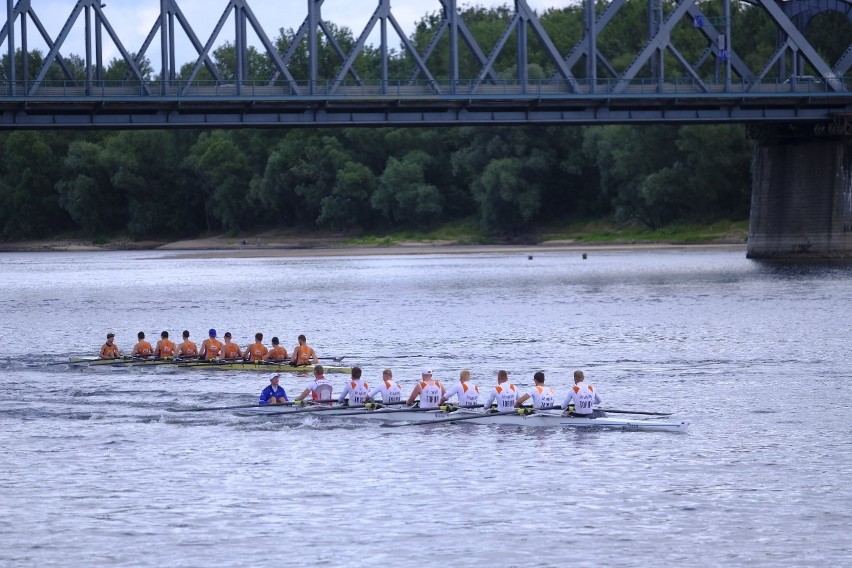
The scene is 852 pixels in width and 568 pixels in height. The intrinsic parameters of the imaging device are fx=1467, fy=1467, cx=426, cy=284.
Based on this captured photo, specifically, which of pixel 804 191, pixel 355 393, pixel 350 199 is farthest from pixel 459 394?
pixel 350 199

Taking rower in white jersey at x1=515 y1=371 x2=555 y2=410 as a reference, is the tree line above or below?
above

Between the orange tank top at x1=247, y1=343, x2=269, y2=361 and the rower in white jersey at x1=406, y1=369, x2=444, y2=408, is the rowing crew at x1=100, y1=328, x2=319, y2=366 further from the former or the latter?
the rower in white jersey at x1=406, y1=369, x2=444, y2=408

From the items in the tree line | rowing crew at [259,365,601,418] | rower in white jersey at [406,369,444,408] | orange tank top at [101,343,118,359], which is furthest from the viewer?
the tree line

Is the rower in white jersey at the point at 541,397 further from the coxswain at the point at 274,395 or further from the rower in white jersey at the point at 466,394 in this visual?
the coxswain at the point at 274,395

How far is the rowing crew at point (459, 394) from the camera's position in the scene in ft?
104

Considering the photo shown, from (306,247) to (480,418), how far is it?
125 meters

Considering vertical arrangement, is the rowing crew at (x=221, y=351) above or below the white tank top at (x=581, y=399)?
below

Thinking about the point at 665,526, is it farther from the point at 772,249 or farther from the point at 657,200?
the point at 657,200

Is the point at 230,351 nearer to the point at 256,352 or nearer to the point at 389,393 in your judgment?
Result: the point at 256,352

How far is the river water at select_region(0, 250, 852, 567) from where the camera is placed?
23.3 m

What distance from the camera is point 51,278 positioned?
108m

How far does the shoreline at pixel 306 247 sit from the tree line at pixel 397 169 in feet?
7.43

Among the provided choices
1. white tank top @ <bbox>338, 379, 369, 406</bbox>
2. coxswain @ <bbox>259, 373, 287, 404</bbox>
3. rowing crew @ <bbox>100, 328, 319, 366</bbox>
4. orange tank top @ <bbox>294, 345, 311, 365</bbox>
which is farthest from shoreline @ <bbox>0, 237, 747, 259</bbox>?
white tank top @ <bbox>338, 379, 369, 406</bbox>

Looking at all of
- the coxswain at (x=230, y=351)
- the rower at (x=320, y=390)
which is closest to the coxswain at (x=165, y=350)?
the coxswain at (x=230, y=351)
